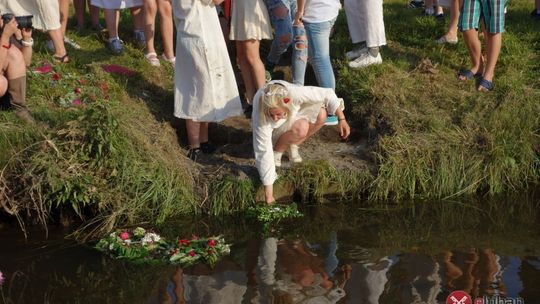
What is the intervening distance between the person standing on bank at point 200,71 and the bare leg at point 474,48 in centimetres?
265

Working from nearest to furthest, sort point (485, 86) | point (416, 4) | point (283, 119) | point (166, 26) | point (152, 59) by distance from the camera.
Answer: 1. point (283, 119)
2. point (485, 86)
3. point (166, 26)
4. point (152, 59)
5. point (416, 4)

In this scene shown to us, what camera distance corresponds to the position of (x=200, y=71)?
7.47m

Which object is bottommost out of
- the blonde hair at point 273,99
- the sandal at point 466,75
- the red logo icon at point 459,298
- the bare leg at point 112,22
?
the red logo icon at point 459,298

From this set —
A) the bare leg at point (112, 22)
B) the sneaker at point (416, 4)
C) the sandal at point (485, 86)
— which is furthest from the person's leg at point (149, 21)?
the sneaker at point (416, 4)

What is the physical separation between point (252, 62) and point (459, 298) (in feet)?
11.2

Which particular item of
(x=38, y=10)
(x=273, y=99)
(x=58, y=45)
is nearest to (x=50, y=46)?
(x=58, y=45)

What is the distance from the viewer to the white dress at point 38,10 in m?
8.66

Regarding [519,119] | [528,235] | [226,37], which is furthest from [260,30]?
[528,235]

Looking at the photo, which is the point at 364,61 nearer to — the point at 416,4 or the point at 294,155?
the point at 294,155

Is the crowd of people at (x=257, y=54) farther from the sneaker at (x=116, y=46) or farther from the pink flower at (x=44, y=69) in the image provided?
the pink flower at (x=44, y=69)

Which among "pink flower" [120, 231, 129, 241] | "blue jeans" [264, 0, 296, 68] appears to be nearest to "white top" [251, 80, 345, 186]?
"blue jeans" [264, 0, 296, 68]

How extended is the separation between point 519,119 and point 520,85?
69cm

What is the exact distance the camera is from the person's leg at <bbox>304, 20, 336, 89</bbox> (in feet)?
26.1

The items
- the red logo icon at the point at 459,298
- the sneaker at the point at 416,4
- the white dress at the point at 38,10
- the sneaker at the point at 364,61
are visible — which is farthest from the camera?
the sneaker at the point at 416,4
